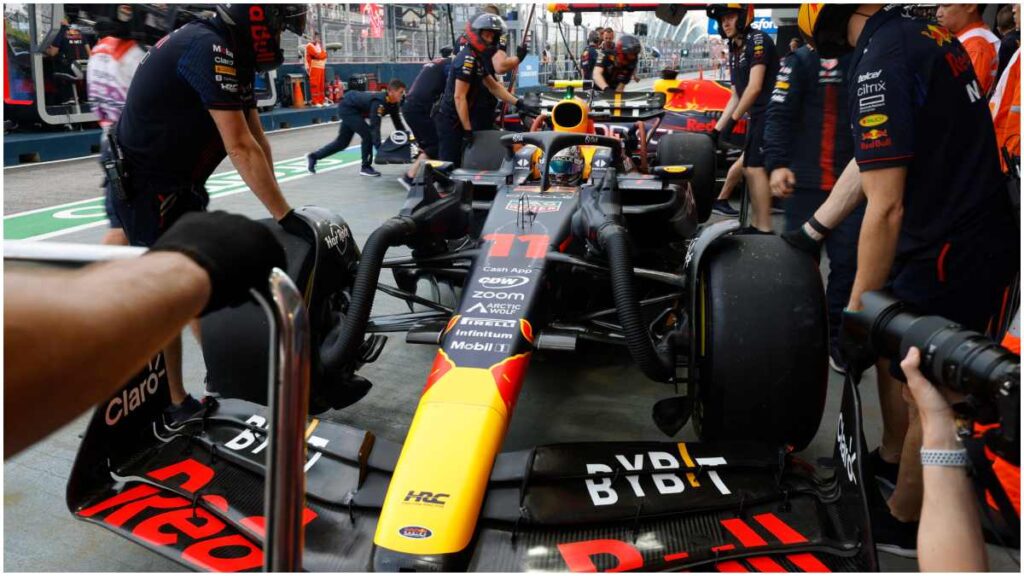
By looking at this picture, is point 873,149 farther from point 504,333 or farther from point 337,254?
point 337,254

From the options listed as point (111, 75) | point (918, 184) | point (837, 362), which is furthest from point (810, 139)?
point (111, 75)

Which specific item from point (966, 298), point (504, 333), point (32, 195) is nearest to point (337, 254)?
point (504, 333)

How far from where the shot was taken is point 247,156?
2951 millimetres

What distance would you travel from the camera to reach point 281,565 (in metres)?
1.01

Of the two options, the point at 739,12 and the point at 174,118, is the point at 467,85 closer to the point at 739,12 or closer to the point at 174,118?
the point at 739,12

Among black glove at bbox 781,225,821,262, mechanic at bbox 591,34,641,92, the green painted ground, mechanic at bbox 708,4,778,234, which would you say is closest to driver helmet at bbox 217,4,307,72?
black glove at bbox 781,225,821,262

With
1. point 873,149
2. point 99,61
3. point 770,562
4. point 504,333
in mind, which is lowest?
point 770,562

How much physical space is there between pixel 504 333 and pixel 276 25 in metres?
1.47

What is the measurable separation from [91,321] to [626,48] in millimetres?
8522

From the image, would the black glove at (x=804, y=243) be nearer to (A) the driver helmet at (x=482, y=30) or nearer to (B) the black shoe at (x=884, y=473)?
(B) the black shoe at (x=884, y=473)

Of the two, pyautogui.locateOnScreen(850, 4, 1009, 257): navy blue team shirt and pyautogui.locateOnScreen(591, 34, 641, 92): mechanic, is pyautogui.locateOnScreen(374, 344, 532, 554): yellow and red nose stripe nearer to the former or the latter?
pyautogui.locateOnScreen(850, 4, 1009, 257): navy blue team shirt

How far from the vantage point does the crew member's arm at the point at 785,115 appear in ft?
13.5

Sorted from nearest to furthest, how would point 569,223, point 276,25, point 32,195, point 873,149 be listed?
point 873,149 → point 276,25 → point 569,223 → point 32,195

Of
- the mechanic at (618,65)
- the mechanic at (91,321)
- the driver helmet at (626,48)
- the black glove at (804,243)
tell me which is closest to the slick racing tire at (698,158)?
the mechanic at (618,65)
